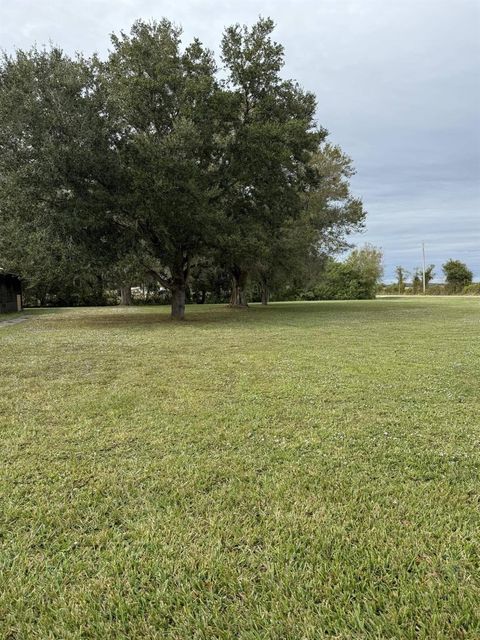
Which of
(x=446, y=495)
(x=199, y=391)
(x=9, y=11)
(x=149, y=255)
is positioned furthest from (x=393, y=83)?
(x=446, y=495)

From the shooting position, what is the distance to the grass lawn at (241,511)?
1441 millimetres

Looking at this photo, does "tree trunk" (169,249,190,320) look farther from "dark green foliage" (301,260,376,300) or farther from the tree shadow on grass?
"dark green foliage" (301,260,376,300)

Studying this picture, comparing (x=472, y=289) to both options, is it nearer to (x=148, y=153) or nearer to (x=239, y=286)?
(x=239, y=286)

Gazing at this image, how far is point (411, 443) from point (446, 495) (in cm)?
73

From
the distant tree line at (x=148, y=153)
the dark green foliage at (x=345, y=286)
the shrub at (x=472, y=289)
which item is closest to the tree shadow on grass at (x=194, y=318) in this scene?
the distant tree line at (x=148, y=153)

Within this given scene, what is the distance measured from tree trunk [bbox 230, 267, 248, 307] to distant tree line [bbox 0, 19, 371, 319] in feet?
18.6

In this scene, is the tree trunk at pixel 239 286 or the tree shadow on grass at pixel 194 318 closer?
the tree shadow on grass at pixel 194 318

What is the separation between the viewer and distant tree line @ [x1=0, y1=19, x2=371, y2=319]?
10.8 metres

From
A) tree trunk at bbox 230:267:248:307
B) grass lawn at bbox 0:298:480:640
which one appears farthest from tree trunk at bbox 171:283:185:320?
grass lawn at bbox 0:298:480:640

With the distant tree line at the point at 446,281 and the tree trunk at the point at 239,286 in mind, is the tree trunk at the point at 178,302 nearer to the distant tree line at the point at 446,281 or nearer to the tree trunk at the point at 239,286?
the tree trunk at the point at 239,286

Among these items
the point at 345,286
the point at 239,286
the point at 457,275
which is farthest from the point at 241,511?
the point at 457,275

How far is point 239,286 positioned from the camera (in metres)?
22.3

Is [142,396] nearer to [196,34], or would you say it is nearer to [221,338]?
[221,338]

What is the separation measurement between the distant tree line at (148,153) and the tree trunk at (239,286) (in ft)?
18.6
